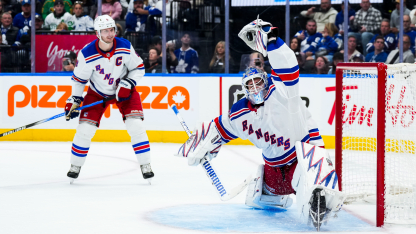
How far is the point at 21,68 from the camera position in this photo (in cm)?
638

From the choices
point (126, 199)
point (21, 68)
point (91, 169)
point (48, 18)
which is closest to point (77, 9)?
point (48, 18)

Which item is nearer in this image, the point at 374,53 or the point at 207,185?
the point at 207,185

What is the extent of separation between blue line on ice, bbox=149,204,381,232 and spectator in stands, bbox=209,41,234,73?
328cm

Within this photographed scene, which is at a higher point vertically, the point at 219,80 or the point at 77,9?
the point at 77,9

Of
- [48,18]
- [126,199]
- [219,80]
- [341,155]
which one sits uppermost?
[48,18]

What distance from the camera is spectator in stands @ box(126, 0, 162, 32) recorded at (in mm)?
6363

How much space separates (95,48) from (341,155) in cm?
174

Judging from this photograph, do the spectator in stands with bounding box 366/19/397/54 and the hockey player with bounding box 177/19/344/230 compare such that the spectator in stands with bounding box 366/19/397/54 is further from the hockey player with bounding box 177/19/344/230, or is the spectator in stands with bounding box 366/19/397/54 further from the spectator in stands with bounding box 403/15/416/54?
the hockey player with bounding box 177/19/344/230

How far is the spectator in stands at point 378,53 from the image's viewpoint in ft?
19.8

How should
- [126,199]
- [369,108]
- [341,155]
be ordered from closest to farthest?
[341,155], [126,199], [369,108]

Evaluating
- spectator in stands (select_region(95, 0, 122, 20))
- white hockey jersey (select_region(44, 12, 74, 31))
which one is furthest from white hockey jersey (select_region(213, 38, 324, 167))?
white hockey jersey (select_region(44, 12, 74, 31))

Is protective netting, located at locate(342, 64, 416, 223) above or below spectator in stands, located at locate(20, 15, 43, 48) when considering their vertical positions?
below

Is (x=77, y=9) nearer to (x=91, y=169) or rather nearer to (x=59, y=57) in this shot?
(x=59, y=57)

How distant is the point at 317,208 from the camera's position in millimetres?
2535
